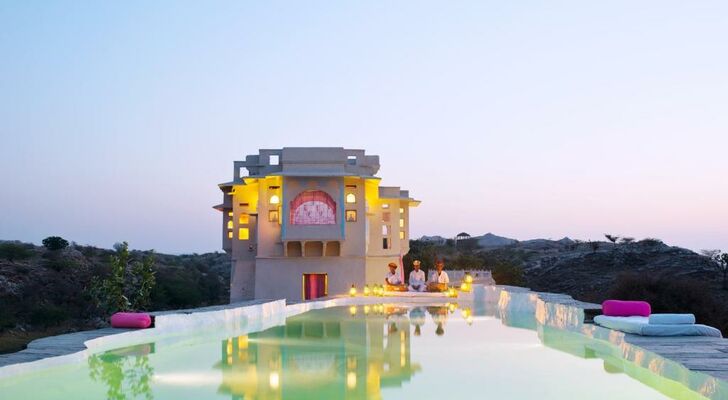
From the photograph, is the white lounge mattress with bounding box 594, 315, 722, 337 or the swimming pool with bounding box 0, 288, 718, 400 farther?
the white lounge mattress with bounding box 594, 315, 722, 337

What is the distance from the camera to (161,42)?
821 inches

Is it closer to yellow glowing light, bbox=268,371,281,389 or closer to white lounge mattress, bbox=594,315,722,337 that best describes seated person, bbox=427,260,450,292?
white lounge mattress, bbox=594,315,722,337

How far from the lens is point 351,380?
7.40 m

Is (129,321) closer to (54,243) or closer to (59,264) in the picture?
(59,264)

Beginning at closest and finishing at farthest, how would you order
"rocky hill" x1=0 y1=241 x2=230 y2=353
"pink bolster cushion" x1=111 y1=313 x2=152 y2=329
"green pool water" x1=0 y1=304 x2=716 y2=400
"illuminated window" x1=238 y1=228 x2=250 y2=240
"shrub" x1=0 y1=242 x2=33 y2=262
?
"green pool water" x1=0 y1=304 x2=716 y2=400, "pink bolster cushion" x1=111 y1=313 x2=152 y2=329, "rocky hill" x1=0 y1=241 x2=230 y2=353, "illuminated window" x1=238 y1=228 x2=250 y2=240, "shrub" x1=0 y1=242 x2=33 y2=262

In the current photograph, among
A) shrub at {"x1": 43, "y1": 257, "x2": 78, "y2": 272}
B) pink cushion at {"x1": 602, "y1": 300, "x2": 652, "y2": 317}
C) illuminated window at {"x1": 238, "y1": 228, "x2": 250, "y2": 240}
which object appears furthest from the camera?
shrub at {"x1": 43, "y1": 257, "x2": 78, "y2": 272}

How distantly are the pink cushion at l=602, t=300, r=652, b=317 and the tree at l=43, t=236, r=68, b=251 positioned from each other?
4221 cm

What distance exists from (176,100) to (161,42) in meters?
4.51

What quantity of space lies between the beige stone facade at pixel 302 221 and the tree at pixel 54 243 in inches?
858

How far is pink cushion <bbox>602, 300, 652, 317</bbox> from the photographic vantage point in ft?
34.3

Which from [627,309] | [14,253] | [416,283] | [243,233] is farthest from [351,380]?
[14,253]

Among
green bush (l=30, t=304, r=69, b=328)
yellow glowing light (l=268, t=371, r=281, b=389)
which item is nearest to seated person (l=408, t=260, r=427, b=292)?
green bush (l=30, t=304, r=69, b=328)

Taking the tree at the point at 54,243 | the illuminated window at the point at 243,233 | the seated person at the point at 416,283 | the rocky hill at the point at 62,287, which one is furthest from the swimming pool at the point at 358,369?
the tree at the point at 54,243

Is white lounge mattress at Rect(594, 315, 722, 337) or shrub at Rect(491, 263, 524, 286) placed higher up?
shrub at Rect(491, 263, 524, 286)
